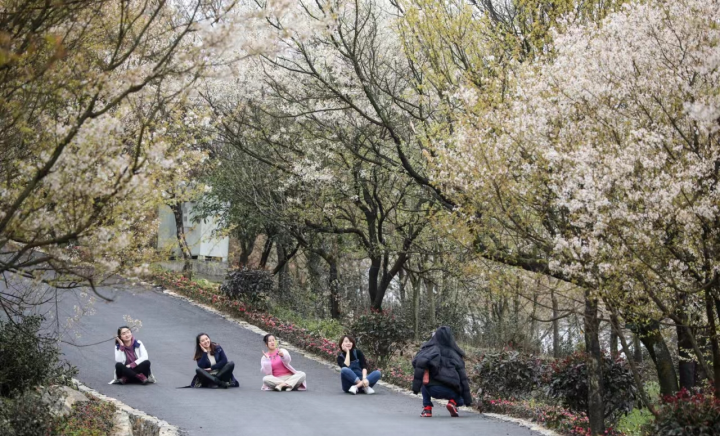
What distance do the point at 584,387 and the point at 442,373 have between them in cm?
201

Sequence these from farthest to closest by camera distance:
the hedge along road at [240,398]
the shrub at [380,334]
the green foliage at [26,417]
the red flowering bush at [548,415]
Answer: the shrub at [380,334], the red flowering bush at [548,415], the hedge along road at [240,398], the green foliage at [26,417]

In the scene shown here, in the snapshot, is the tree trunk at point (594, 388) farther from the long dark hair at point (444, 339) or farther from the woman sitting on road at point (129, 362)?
the woman sitting on road at point (129, 362)

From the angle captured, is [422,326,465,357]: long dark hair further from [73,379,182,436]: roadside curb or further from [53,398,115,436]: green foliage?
[53,398,115,436]: green foliage

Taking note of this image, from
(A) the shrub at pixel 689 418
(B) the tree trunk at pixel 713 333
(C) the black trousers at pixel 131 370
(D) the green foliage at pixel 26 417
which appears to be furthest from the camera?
(C) the black trousers at pixel 131 370

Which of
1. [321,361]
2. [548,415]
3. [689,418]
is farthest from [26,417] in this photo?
[321,361]

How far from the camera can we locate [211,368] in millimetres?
13781

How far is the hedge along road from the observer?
10.1 m

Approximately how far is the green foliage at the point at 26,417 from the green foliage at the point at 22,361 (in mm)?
869

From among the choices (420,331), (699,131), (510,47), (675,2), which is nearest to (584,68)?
(675,2)

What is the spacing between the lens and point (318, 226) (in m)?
20.8

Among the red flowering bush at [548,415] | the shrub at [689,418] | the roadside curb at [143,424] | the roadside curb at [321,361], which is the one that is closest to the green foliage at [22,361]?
the roadside curb at [143,424]

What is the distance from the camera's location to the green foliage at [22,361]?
34.1ft

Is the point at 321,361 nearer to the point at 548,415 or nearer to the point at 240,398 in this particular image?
the point at 240,398

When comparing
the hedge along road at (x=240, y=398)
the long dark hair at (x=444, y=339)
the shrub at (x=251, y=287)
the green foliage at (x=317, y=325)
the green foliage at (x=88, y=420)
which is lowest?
the green foliage at (x=88, y=420)
